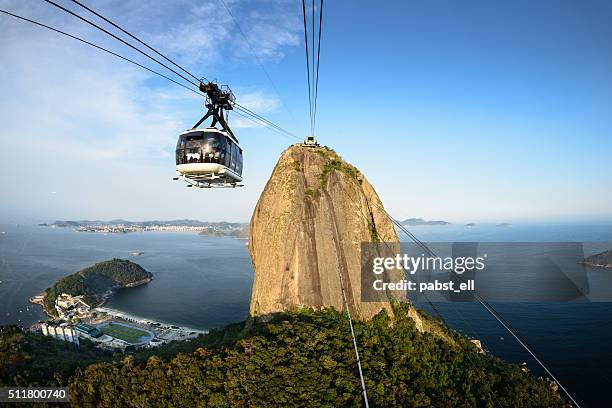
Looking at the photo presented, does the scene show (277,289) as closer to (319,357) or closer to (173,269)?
(319,357)

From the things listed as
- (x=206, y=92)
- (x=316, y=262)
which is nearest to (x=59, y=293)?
(x=316, y=262)

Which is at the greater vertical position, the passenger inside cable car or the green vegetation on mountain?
the passenger inside cable car

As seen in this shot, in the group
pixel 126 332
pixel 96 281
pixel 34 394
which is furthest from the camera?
pixel 96 281

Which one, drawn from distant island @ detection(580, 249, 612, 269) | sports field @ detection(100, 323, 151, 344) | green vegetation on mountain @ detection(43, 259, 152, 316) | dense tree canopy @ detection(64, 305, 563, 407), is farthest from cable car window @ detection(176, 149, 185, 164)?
distant island @ detection(580, 249, 612, 269)

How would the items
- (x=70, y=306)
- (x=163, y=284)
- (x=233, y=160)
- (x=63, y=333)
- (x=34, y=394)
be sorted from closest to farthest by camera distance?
1. (x=233, y=160)
2. (x=34, y=394)
3. (x=63, y=333)
4. (x=70, y=306)
5. (x=163, y=284)

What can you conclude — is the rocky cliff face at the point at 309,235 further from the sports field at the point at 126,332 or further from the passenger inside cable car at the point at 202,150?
the sports field at the point at 126,332

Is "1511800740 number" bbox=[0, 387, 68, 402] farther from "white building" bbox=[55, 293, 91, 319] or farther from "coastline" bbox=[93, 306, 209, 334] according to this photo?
"white building" bbox=[55, 293, 91, 319]

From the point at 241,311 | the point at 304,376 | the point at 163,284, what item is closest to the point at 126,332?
the point at 241,311

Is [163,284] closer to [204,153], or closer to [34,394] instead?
[34,394]
